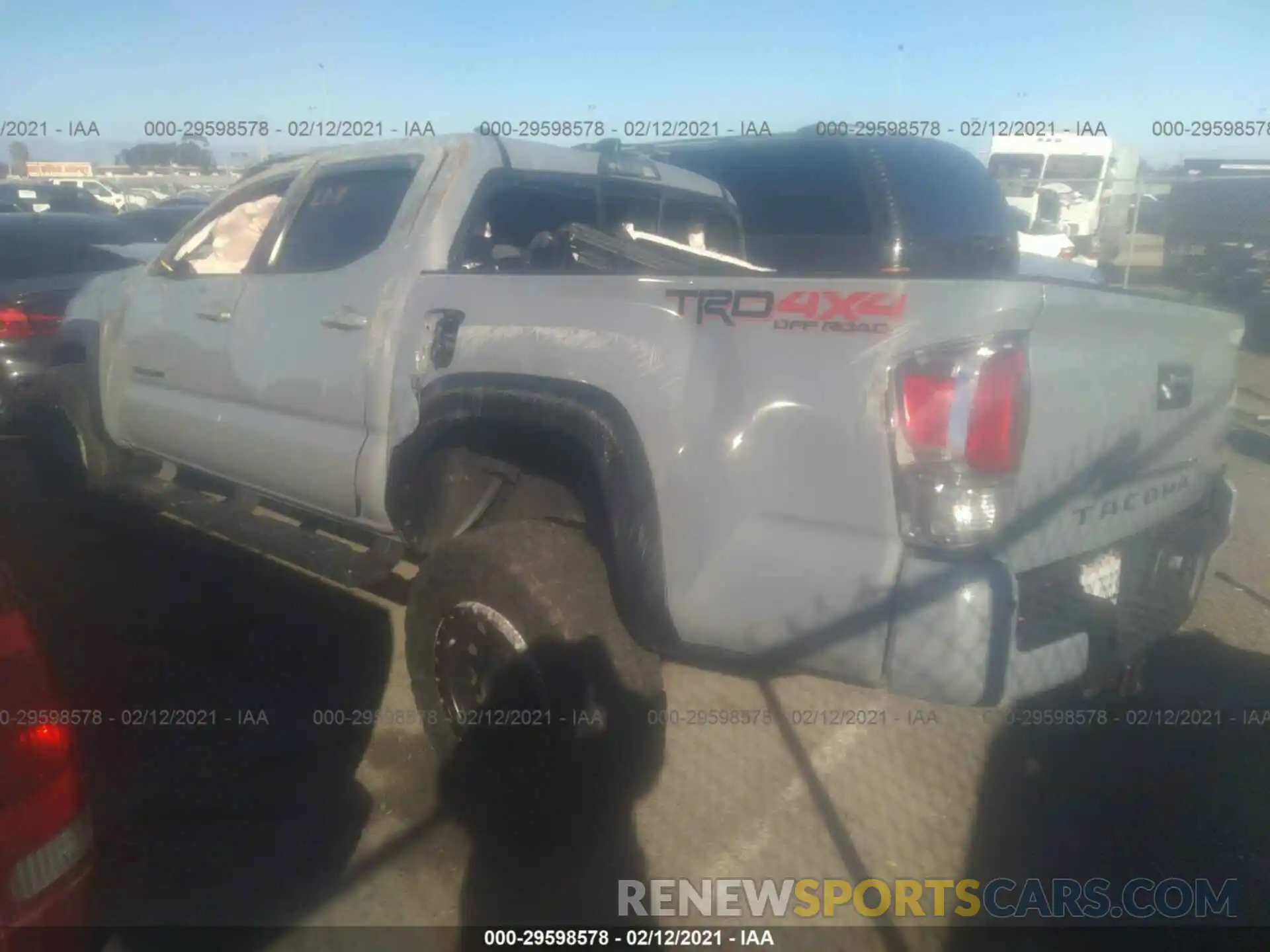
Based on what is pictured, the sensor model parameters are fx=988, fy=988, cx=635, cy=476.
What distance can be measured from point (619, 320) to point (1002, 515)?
1146mm

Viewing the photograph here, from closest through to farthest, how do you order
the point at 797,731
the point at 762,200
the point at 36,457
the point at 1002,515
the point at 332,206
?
the point at 1002,515, the point at 797,731, the point at 332,206, the point at 36,457, the point at 762,200

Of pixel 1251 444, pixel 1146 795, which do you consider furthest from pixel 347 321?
pixel 1251 444

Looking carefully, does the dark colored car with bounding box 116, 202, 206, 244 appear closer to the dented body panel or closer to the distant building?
the dented body panel

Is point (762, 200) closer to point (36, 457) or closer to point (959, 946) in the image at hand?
point (36, 457)

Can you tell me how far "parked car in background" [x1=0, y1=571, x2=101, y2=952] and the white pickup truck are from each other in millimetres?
1302

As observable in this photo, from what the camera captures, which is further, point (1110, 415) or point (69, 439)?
point (69, 439)

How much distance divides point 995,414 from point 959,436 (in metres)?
0.10

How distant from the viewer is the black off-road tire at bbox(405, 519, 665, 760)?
288 cm

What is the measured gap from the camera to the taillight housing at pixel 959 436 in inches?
89.4

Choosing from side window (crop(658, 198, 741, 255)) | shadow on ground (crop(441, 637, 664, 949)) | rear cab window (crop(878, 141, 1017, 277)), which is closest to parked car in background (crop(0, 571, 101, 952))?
shadow on ground (crop(441, 637, 664, 949))

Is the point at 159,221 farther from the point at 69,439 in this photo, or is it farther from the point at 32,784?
the point at 32,784

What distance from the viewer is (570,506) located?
334 centimetres

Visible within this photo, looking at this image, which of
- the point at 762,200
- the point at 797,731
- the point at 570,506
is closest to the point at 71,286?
the point at 762,200

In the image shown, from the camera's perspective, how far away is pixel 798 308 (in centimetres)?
246
